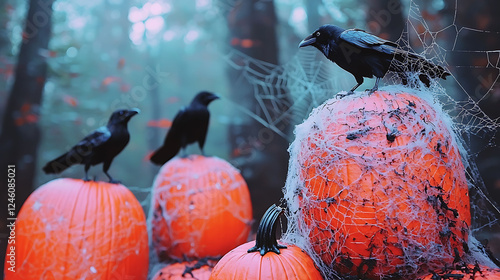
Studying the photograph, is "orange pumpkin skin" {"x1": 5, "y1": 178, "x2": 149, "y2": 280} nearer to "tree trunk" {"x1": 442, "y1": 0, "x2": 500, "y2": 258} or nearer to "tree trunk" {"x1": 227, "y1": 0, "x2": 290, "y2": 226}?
"tree trunk" {"x1": 227, "y1": 0, "x2": 290, "y2": 226}

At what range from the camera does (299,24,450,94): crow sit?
4.62 ft

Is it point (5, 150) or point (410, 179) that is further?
point (5, 150)

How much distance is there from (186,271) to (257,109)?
1812mm

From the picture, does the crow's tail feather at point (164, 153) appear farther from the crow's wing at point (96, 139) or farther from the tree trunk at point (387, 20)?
the tree trunk at point (387, 20)

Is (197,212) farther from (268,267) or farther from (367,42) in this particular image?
(367,42)

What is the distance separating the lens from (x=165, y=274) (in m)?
1.96

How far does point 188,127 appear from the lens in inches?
94.3

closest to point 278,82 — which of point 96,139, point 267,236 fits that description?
point 96,139

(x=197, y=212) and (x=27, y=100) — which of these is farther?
(x=27, y=100)

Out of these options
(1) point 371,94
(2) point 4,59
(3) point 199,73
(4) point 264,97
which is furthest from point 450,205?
(3) point 199,73

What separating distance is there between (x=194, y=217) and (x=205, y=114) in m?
0.67

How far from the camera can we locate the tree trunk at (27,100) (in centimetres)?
351

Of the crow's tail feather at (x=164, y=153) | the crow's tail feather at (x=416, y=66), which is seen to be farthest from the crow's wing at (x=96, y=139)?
the crow's tail feather at (x=416, y=66)

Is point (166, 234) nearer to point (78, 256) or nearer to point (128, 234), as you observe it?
point (128, 234)
